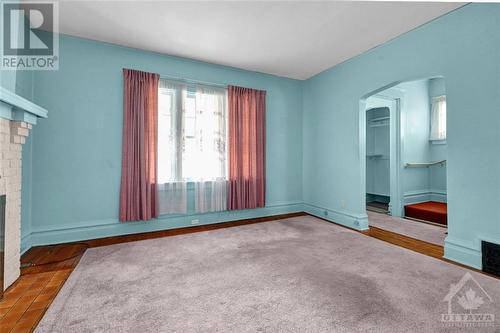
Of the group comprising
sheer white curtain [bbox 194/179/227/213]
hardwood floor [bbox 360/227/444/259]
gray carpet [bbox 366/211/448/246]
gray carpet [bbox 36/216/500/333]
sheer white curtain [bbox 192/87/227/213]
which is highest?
sheer white curtain [bbox 192/87/227/213]

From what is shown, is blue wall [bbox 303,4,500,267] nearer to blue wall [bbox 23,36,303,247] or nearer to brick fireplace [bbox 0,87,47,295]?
blue wall [bbox 23,36,303,247]

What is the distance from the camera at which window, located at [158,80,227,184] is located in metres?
3.66

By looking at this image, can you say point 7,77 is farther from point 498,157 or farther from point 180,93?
point 498,157

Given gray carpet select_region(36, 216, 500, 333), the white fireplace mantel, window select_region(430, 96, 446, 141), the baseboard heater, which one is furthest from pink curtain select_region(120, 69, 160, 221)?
window select_region(430, 96, 446, 141)

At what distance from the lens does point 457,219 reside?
8.38 feet

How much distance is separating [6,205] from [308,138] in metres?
4.65

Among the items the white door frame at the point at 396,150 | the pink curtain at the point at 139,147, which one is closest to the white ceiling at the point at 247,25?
the pink curtain at the point at 139,147

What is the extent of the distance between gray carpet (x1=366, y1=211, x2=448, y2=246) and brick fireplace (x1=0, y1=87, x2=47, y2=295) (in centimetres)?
481

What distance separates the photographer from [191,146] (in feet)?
12.5

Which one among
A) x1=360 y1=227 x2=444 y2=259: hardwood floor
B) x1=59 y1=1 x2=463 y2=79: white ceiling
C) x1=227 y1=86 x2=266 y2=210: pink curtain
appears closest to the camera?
x1=59 y1=1 x2=463 y2=79: white ceiling

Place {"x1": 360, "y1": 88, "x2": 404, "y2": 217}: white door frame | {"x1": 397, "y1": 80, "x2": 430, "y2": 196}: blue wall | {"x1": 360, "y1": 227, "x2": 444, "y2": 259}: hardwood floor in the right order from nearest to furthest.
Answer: {"x1": 360, "y1": 227, "x2": 444, "y2": 259}: hardwood floor < {"x1": 360, "y1": 88, "x2": 404, "y2": 217}: white door frame < {"x1": 397, "y1": 80, "x2": 430, "y2": 196}: blue wall

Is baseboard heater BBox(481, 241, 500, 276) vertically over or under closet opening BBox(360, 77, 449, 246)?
under

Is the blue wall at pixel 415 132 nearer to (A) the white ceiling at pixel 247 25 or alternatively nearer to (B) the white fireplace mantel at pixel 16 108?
(A) the white ceiling at pixel 247 25

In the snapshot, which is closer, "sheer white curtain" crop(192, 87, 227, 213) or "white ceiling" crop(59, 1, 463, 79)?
"white ceiling" crop(59, 1, 463, 79)
